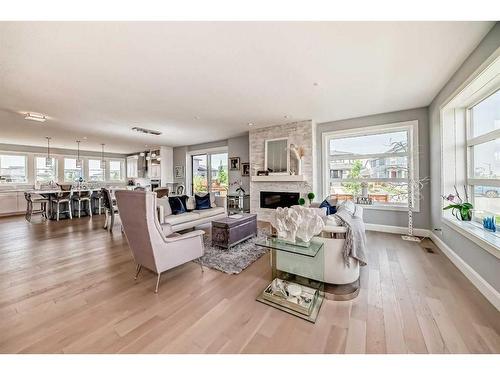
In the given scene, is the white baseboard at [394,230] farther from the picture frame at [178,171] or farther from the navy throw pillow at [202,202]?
the picture frame at [178,171]

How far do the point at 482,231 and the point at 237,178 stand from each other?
584cm

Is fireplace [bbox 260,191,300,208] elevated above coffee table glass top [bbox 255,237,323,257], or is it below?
above

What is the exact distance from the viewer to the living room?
1.67 metres

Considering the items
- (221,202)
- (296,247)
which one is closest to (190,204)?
(221,202)

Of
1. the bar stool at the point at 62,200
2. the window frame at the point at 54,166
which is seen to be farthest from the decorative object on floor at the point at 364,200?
the window frame at the point at 54,166

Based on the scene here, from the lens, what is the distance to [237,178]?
23.7 ft

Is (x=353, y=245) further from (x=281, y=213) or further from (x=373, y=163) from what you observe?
(x=373, y=163)

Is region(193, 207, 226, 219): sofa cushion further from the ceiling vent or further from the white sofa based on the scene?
the ceiling vent

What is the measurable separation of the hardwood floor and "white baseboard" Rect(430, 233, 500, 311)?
0.07 metres

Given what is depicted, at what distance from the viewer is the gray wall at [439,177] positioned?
6.60ft

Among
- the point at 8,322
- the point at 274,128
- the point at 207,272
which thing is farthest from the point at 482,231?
the point at 8,322

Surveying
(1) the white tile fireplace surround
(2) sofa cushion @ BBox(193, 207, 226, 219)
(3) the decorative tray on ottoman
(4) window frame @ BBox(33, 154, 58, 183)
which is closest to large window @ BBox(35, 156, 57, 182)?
(4) window frame @ BBox(33, 154, 58, 183)

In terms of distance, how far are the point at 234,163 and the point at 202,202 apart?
2649 millimetres

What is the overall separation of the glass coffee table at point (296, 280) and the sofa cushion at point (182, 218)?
93.5 inches
